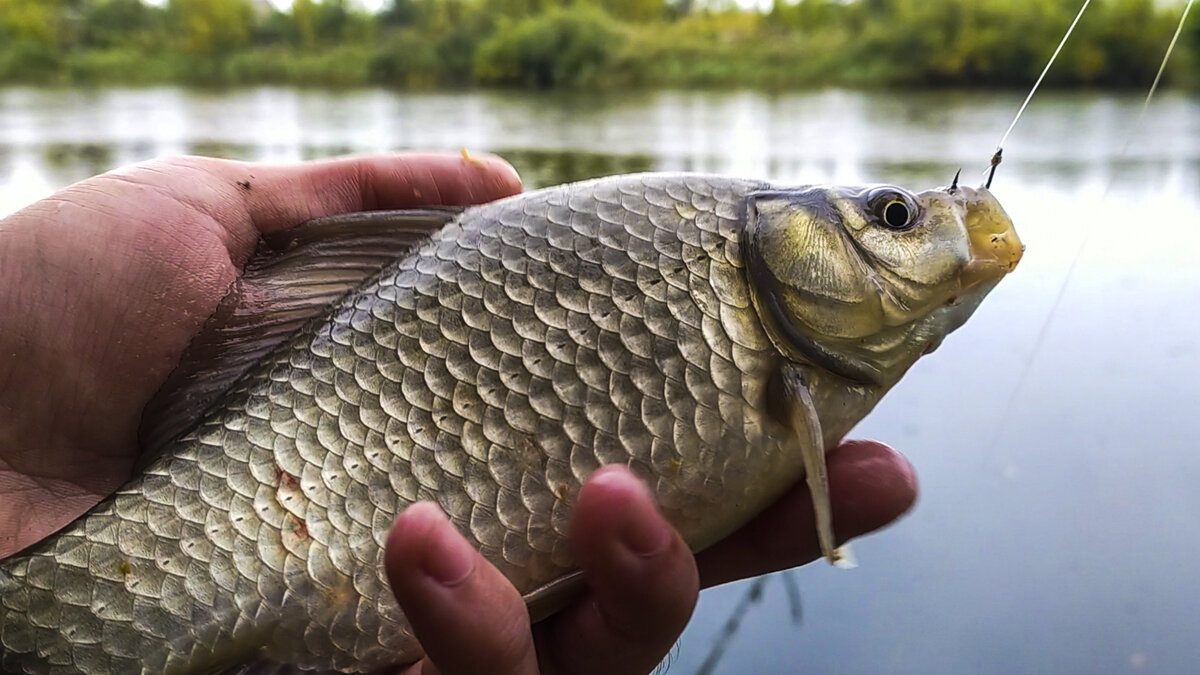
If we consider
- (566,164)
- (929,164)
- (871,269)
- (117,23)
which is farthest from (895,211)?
(117,23)

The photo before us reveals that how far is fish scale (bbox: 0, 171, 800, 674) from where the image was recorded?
1.51 m

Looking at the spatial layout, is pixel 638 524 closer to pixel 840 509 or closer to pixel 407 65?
pixel 840 509

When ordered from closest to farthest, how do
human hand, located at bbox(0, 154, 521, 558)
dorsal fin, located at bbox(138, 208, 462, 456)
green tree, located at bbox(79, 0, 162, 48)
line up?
dorsal fin, located at bbox(138, 208, 462, 456), human hand, located at bbox(0, 154, 521, 558), green tree, located at bbox(79, 0, 162, 48)

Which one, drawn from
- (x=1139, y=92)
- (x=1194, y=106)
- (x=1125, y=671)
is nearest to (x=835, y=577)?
(x=1125, y=671)

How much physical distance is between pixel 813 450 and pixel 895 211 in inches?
19.3

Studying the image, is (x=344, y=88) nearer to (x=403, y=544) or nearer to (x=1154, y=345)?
(x=1154, y=345)

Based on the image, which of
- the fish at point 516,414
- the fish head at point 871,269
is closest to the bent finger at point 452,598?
the fish at point 516,414

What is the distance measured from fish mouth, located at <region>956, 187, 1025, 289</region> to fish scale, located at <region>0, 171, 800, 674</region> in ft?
1.41

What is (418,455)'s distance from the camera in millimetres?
1554

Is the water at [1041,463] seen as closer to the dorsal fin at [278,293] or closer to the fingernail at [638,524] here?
the fingernail at [638,524]

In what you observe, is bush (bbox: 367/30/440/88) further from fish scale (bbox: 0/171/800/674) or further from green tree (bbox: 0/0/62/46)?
fish scale (bbox: 0/171/800/674)

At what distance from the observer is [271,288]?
1.88 m

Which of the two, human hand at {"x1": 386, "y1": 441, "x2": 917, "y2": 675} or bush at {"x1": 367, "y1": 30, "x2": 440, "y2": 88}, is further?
bush at {"x1": 367, "y1": 30, "x2": 440, "y2": 88}

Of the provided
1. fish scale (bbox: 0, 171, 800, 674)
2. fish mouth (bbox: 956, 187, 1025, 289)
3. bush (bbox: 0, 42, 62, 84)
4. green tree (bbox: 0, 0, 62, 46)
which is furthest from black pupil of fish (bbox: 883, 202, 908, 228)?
green tree (bbox: 0, 0, 62, 46)
